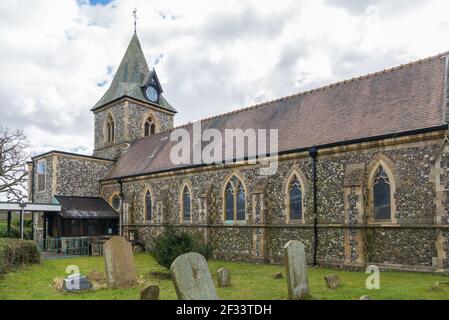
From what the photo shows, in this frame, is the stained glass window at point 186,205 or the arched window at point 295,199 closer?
the arched window at point 295,199

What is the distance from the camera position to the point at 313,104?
61.9 ft

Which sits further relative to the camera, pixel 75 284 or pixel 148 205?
pixel 148 205

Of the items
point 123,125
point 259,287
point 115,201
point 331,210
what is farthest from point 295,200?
point 123,125

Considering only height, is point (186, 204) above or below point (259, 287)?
above

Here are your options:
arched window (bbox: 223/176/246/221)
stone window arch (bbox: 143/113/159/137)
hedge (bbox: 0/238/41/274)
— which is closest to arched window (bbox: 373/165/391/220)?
arched window (bbox: 223/176/246/221)

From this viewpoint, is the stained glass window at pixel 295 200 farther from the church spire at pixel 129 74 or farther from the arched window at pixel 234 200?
the church spire at pixel 129 74

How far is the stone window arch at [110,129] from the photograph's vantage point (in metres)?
31.9

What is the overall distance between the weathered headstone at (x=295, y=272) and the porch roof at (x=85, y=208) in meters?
18.3

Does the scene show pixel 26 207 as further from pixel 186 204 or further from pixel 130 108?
pixel 130 108

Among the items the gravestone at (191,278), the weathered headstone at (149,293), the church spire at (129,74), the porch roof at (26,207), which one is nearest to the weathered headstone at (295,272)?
the gravestone at (191,278)

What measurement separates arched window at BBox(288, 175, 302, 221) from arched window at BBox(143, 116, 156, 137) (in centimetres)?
1858

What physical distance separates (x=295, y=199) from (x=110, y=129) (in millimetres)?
21083

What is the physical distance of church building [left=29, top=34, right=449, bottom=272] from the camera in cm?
1318

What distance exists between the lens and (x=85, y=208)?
25.2 metres
